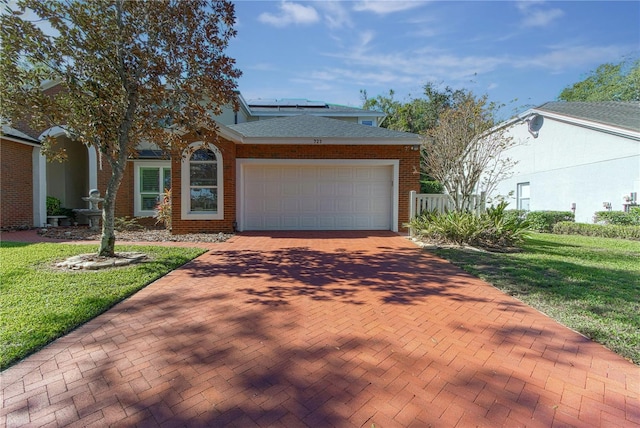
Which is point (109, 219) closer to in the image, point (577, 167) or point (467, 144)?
point (467, 144)

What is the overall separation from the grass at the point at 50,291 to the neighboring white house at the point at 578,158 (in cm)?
988

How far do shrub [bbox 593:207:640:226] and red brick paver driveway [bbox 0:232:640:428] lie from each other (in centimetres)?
1052

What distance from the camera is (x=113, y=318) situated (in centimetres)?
358

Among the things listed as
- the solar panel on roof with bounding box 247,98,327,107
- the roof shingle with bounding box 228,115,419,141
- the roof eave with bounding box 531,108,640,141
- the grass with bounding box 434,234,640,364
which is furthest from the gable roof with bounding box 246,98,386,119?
the grass with bounding box 434,234,640,364

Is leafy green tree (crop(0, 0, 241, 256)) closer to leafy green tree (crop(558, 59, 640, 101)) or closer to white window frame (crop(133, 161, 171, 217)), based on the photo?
white window frame (crop(133, 161, 171, 217))

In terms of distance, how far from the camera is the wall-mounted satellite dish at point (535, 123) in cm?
1548

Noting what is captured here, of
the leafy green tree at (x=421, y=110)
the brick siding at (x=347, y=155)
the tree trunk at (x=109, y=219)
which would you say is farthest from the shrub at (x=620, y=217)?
the leafy green tree at (x=421, y=110)

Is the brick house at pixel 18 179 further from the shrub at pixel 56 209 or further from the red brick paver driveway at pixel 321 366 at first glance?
the red brick paver driveway at pixel 321 366

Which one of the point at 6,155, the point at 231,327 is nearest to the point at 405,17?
the point at 231,327

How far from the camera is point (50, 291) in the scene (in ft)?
14.1

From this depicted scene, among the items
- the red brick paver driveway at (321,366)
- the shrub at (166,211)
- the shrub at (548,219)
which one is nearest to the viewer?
the red brick paver driveway at (321,366)

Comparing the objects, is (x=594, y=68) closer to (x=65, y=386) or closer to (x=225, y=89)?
(x=225, y=89)

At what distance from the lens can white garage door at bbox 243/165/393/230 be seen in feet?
37.1

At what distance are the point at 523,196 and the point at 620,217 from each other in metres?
5.82
